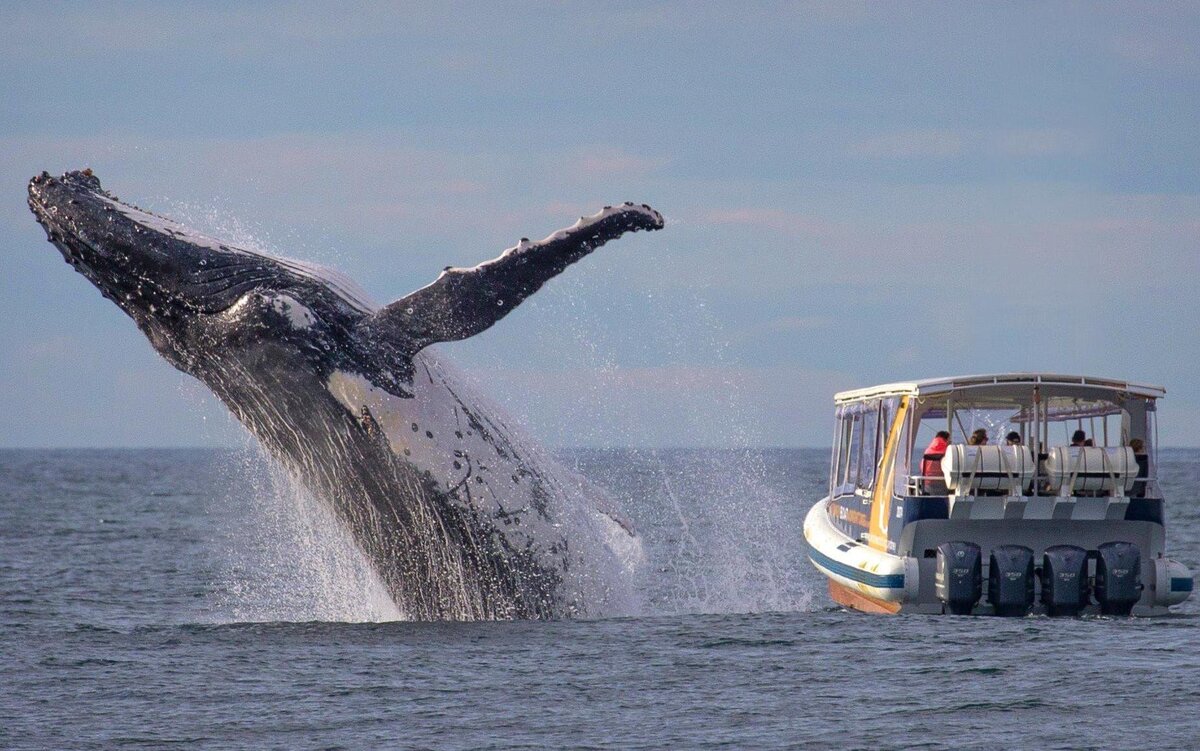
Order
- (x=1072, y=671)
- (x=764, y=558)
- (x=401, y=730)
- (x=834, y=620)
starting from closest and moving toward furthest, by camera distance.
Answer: (x=401, y=730), (x=1072, y=671), (x=834, y=620), (x=764, y=558)

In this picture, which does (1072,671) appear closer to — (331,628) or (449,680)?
(449,680)

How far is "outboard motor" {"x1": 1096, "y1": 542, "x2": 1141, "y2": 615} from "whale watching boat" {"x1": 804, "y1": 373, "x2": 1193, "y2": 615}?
0.04 feet

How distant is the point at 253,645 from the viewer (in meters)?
14.3

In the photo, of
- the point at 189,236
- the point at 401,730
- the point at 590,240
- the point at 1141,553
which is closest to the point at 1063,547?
the point at 1141,553

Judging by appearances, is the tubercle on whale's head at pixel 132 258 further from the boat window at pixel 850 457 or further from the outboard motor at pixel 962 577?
the boat window at pixel 850 457

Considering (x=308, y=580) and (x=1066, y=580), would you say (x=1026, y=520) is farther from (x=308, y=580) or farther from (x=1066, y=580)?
(x=308, y=580)

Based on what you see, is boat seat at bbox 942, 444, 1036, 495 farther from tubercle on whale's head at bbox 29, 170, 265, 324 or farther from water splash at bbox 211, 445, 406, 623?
tubercle on whale's head at bbox 29, 170, 265, 324

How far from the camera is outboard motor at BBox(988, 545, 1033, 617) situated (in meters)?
16.4

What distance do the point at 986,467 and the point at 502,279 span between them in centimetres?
684

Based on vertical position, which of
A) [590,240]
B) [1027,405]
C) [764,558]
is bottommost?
[764,558]

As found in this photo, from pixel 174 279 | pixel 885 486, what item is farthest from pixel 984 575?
pixel 174 279

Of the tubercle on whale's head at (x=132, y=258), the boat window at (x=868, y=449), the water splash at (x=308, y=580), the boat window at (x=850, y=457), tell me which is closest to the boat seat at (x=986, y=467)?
the boat window at (x=868, y=449)

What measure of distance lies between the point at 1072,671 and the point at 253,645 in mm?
7496

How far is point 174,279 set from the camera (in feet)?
42.1
